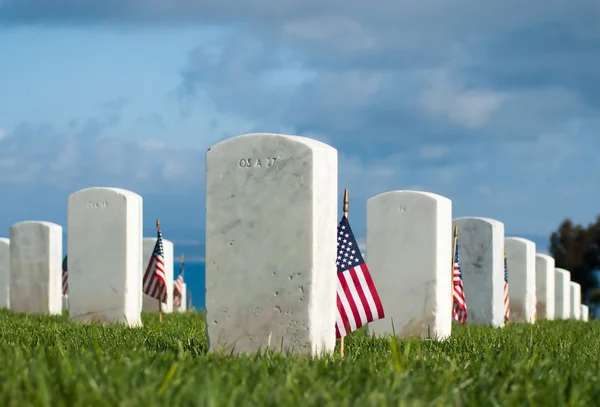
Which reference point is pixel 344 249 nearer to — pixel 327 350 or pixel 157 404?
pixel 327 350

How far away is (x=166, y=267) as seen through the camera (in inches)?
824

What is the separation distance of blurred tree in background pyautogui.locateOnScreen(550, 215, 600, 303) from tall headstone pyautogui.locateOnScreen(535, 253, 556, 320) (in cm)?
1865

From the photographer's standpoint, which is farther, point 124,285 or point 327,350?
point 124,285

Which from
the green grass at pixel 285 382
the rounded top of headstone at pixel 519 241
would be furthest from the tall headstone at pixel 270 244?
the rounded top of headstone at pixel 519 241

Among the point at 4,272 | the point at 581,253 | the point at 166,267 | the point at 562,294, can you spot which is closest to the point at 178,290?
the point at 166,267

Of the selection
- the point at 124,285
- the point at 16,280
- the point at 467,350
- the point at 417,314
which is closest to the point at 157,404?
the point at 467,350

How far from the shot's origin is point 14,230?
15.5 meters

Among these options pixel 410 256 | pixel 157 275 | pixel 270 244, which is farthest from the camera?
pixel 157 275

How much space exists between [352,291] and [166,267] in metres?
14.1

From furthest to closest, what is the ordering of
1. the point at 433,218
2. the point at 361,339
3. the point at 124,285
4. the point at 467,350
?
the point at 124,285
the point at 433,218
the point at 361,339
the point at 467,350

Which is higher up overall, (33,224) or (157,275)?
(33,224)

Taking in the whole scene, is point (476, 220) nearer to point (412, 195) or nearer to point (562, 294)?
point (412, 195)

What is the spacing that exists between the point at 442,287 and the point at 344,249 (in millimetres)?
3890

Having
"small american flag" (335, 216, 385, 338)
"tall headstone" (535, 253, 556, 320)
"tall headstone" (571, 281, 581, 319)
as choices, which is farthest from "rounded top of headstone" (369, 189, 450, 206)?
"tall headstone" (571, 281, 581, 319)
